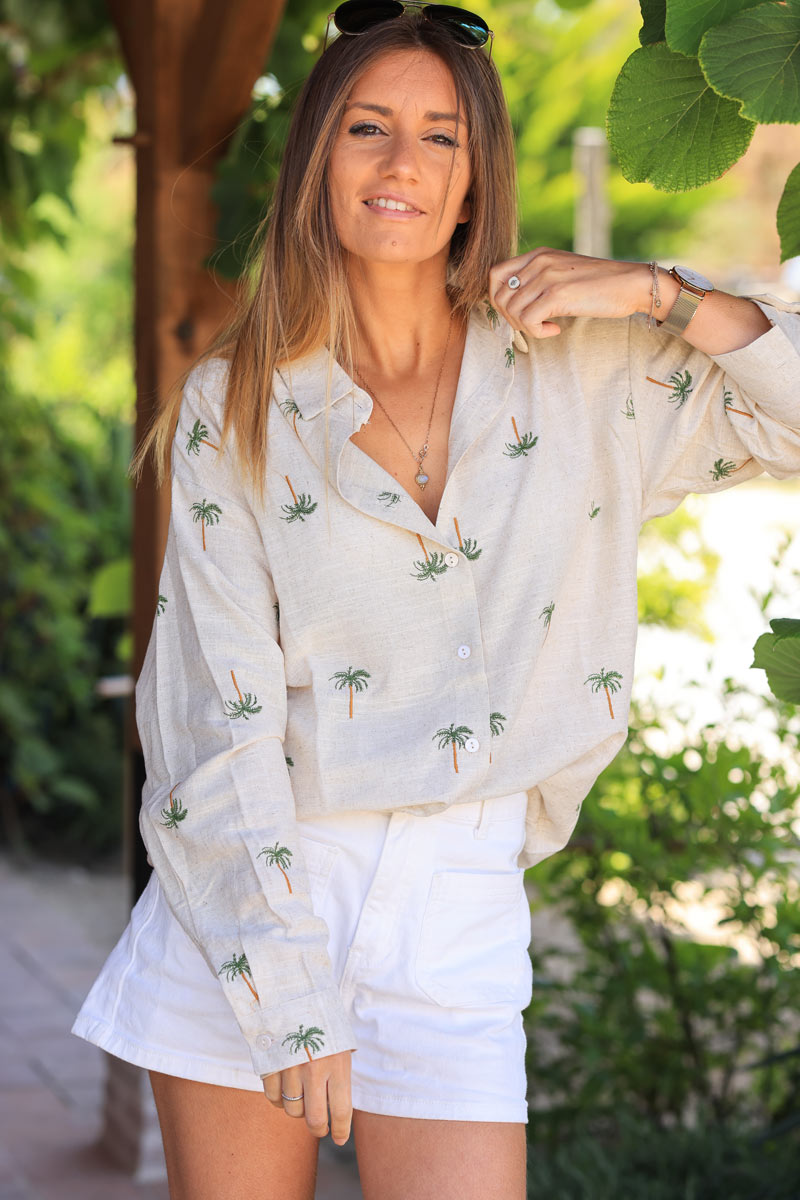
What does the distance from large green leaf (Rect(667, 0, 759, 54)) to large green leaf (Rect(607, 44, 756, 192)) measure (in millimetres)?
93

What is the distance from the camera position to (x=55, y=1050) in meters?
3.75

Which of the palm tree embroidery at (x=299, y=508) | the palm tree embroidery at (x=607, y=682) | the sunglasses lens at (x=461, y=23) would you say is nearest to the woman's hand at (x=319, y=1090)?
the palm tree embroidery at (x=607, y=682)

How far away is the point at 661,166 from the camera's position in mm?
1515

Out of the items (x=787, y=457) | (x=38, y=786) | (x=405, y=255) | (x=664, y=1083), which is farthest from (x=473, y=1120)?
(x=38, y=786)

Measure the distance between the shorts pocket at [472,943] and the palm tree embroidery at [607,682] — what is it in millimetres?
235

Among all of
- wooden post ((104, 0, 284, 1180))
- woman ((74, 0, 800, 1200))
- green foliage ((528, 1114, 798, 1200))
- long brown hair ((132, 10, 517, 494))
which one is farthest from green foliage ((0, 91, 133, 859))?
woman ((74, 0, 800, 1200))

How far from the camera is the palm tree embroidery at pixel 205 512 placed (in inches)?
64.6

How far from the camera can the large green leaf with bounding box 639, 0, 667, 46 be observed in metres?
1.49

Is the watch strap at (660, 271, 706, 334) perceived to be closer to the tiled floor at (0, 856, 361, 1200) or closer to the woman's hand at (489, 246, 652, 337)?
the woman's hand at (489, 246, 652, 337)

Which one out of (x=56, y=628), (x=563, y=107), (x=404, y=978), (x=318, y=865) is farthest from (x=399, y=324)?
(x=563, y=107)

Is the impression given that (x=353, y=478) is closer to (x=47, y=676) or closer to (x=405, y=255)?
(x=405, y=255)

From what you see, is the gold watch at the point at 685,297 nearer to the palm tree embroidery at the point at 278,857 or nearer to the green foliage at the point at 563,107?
the palm tree embroidery at the point at 278,857

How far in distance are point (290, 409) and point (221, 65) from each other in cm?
129

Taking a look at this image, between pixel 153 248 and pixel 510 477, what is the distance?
5.00ft
